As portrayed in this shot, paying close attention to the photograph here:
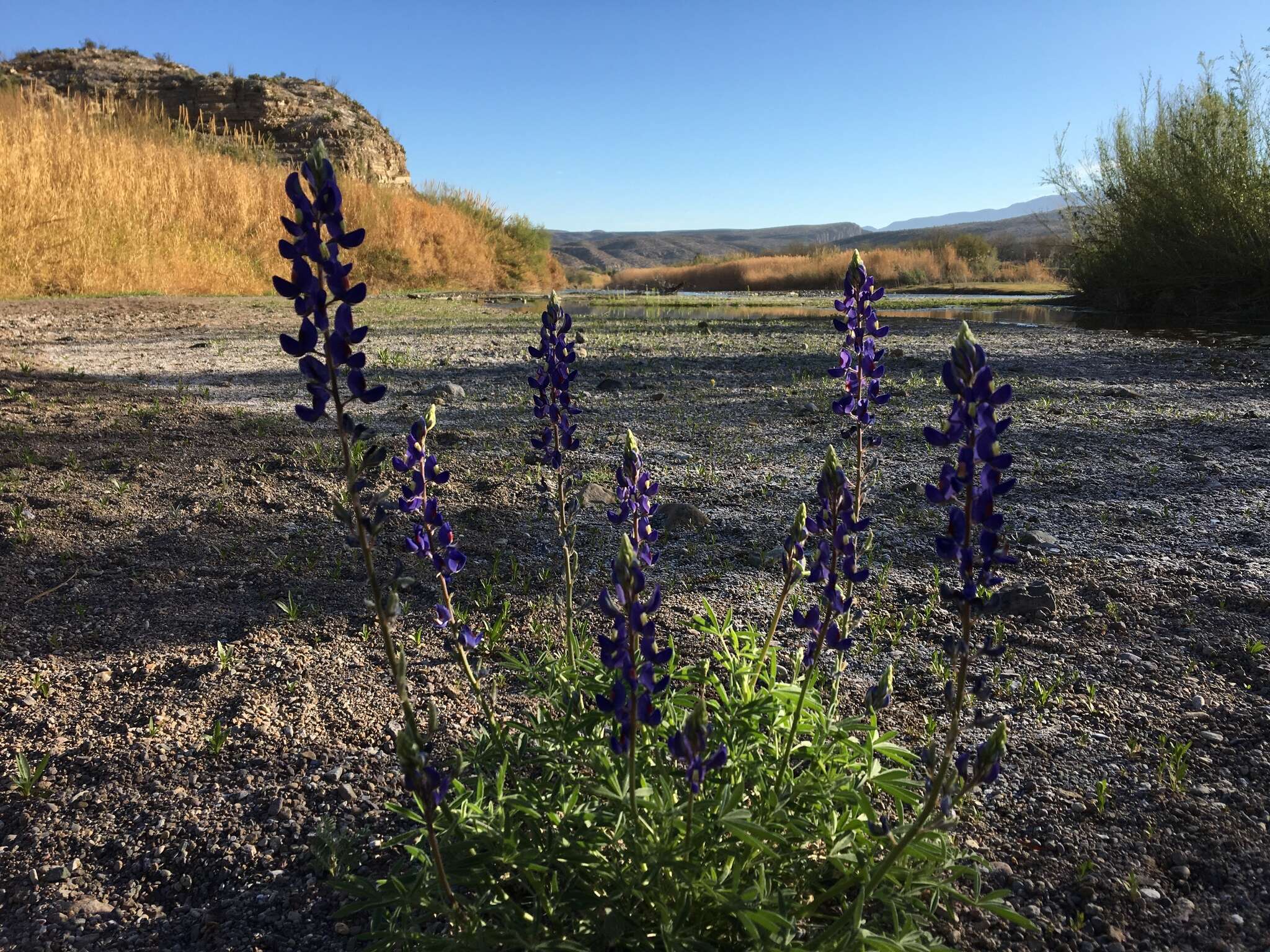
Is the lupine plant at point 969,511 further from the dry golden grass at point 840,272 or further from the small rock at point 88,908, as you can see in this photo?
the dry golden grass at point 840,272

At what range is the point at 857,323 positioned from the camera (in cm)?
245

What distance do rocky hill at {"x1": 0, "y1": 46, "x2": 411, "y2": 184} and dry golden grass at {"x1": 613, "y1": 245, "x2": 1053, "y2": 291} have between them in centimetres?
1631

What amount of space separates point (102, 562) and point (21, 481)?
1.30 m

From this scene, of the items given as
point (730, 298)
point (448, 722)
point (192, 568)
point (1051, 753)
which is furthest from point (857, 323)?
point (730, 298)

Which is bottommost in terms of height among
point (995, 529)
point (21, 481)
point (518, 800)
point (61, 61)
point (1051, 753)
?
point (1051, 753)

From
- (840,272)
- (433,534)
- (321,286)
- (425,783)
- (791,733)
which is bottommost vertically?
(791,733)

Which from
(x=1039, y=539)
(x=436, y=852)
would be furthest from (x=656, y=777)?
(x=1039, y=539)

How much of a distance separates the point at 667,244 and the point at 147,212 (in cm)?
13901

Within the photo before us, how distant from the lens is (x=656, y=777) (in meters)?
1.88

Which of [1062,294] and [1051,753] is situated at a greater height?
[1062,294]

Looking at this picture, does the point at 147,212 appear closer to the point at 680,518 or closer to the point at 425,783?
the point at 680,518

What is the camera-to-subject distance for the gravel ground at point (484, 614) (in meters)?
2.01

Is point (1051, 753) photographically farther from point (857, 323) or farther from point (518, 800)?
point (518, 800)

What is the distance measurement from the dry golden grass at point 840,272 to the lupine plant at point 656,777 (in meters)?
32.8
